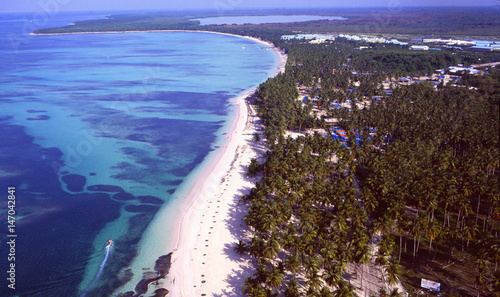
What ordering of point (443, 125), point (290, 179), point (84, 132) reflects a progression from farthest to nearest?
1. point (84, 132)
2. point (443, 125)
3. point (290, 179)

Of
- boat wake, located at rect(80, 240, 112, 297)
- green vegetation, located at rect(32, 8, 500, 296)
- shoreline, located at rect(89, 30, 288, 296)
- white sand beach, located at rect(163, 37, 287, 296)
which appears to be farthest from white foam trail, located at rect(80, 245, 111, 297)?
green vegetation, located at rect(32, 8, 500, 296)

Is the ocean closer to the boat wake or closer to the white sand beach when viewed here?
the boat wake

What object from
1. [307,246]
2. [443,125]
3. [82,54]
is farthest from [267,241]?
[82,54]

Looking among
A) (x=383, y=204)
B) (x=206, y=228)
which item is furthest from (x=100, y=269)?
(x=383, y=204)

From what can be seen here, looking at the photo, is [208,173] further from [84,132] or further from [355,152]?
[84,132]

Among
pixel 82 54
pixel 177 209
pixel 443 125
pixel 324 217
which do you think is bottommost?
pixel 177 209

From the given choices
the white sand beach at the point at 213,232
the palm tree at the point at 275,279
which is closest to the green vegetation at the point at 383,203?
the palm tree at the point at 275,279
